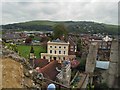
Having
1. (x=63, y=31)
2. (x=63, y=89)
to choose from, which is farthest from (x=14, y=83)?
(x=63, y=31)

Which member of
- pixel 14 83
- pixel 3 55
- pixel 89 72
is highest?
pixel 3 55

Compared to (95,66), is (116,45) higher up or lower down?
higher up

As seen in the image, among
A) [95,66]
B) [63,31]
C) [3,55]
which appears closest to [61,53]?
[63,31]

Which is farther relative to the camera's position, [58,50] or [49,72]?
[58,50]

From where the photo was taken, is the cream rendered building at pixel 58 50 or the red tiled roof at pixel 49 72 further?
the cream rendered building at pixel 58 50

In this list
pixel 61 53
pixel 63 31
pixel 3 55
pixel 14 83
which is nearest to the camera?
pixel 14 83

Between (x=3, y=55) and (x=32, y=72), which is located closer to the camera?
(x=32, y=72)

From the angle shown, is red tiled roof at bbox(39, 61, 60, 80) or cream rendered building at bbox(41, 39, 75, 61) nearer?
red tiled roof at bbox(39, 61, 60, 80)

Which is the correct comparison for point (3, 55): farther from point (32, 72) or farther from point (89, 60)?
point (89, 60)

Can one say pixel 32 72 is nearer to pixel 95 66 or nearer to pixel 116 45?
pixel 116 45

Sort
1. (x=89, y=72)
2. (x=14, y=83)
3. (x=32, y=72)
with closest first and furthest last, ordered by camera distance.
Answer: (x=14, y=83), (x=32, y=72), (x=89, y=72)
